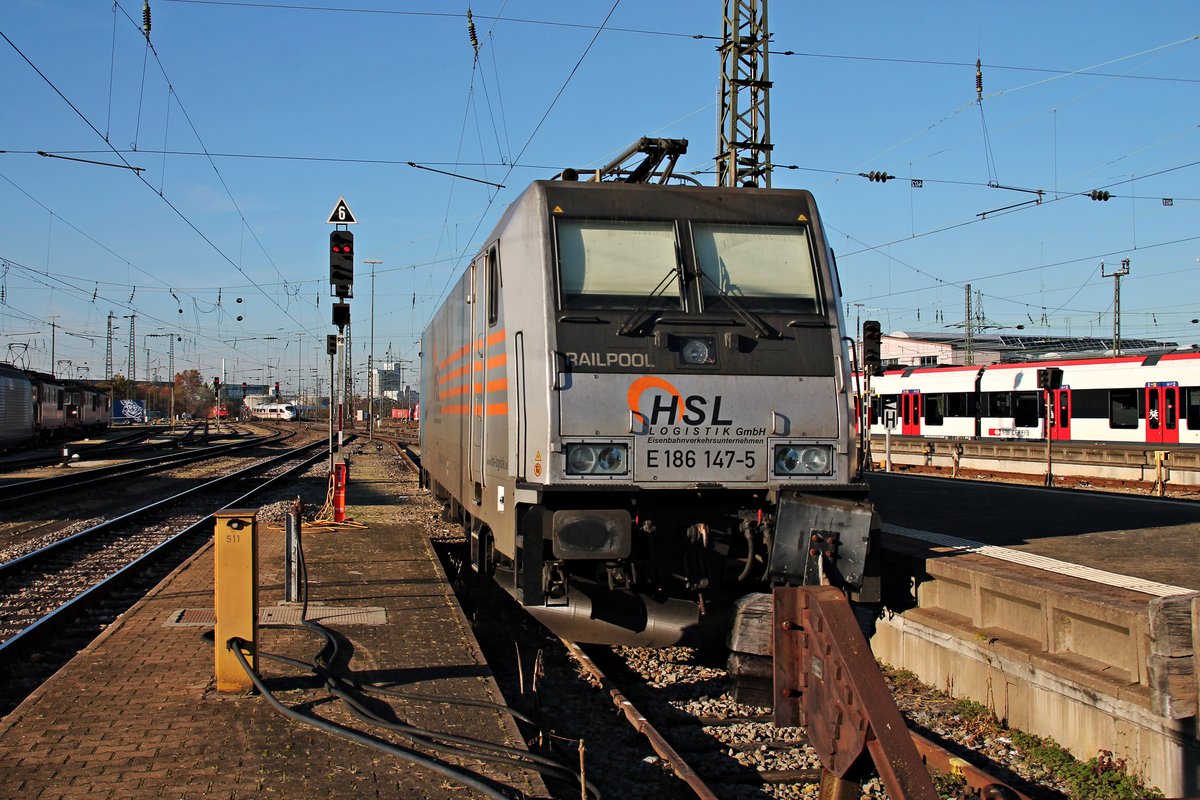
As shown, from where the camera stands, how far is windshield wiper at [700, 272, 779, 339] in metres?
7.02

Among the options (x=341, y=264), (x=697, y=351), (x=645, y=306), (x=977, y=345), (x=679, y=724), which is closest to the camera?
(x=679, y=724)

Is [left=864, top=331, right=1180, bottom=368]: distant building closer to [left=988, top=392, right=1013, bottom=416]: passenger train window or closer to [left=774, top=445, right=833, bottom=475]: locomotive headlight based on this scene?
[left=988, top=392, right=1013, bottom=416]: passenger train window

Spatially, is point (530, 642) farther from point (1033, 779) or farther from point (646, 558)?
point (1033, 779)

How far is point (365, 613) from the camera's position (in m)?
8.55

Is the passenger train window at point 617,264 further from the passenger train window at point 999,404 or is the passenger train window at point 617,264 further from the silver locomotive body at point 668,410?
the passenger train window at point 999,404

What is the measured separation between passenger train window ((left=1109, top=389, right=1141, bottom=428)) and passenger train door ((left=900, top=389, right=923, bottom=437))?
8.76 m

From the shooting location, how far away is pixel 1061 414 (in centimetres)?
3097

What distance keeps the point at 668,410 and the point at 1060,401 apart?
1093 inches

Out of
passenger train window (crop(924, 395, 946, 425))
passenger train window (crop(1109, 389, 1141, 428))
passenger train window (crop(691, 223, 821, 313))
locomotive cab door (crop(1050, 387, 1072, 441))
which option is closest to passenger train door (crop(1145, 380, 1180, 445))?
passenger train window (crop(1109, 389, 1141, 428))

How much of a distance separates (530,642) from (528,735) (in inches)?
127

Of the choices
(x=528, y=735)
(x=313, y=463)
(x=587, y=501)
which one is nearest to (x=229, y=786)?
(x=528, y=735)

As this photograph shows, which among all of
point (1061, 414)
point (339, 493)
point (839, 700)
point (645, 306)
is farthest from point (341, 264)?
point (1061, 414)

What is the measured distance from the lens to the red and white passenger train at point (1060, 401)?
1057 inches

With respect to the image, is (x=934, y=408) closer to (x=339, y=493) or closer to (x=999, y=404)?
(x=999, y=404)
